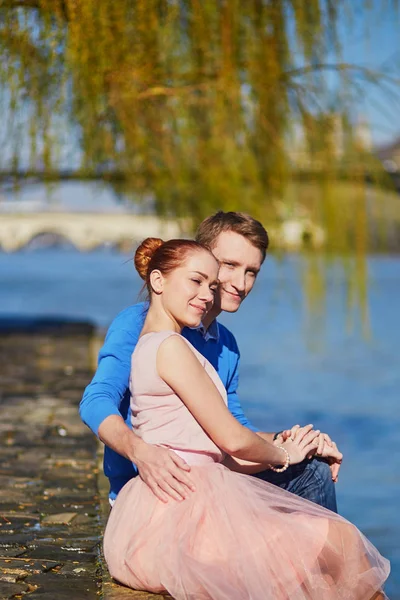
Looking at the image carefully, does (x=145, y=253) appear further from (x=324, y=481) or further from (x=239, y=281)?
(x=324, y=481)

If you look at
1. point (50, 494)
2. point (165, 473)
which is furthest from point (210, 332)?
point (50, 494)

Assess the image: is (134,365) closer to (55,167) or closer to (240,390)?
(55,167)

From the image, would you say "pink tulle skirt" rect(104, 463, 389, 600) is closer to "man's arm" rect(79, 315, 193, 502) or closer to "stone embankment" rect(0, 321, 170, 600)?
"man's arm" rect(79, 315, 193, 502)

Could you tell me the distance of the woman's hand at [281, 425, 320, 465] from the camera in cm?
323

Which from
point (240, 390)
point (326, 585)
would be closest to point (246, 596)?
point (326, 585)

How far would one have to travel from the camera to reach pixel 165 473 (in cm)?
287

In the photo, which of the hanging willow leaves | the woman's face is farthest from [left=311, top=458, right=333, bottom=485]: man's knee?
the hanging willow leaves

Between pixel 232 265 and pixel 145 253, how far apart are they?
0.98 ft

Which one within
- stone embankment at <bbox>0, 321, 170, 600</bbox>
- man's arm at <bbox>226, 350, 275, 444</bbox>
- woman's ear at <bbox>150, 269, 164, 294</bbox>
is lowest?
stone embankment at <bbox>0, 321, 170, 600</bbox>

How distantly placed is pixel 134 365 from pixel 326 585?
0.74 m

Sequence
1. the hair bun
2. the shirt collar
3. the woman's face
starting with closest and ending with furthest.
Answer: the woman's face, the hair bun, the shirt collar

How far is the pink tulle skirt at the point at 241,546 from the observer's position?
2.78m

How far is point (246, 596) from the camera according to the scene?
276 centimetres

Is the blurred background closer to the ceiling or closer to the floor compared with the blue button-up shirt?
closer to the ceiling
